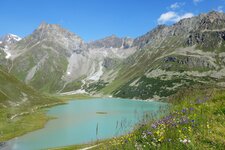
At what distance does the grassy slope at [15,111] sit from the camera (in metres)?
96.7

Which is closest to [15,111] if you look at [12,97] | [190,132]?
[12,97]

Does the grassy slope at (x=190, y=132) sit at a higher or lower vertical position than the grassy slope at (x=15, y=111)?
higher

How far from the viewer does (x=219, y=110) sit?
32.6ft

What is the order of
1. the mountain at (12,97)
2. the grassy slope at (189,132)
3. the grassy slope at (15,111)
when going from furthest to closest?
1. the mountain at (12,97)
2. the grassy slope at (15,111)
3. the grassy slope at (189,132)

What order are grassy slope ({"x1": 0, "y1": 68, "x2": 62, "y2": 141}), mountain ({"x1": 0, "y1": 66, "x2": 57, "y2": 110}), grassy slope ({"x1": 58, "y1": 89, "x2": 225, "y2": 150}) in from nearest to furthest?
grassy slope ({"x1": 58, "y1": 89, "x2": 225, "y2": 150}), grassy slope ({"x1": 0, "y1": 68, "x2": 62, "y2": 141}), mountain ({"x1": 0, "y1": 66, "x2": 57, "y2": 110})

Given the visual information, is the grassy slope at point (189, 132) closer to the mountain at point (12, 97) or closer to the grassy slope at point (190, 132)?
the grassy slope at point (190, 132)

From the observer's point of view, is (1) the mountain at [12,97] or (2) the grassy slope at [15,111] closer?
(2) the grassy slope at [15,111]

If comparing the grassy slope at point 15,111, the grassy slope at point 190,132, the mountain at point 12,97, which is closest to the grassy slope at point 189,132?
the grassy slope at point 190,132

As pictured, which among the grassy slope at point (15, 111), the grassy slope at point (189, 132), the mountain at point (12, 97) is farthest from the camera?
the mountain at point (12, 97)

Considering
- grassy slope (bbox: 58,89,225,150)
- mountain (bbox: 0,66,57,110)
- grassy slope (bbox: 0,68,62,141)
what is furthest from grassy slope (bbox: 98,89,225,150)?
mountain (bbox: 0,66,57,110)

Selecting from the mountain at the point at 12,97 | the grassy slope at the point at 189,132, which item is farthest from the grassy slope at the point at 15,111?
the grassy slope at the point at 189,132

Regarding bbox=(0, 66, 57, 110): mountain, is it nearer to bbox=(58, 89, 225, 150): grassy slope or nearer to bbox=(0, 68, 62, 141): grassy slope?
bbox=(0, 68, 62, 141): grassy slope

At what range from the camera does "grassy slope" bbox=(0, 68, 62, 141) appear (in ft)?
317

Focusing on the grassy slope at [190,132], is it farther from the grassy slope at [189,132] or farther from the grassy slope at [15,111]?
the grassy slope at [15,111]
